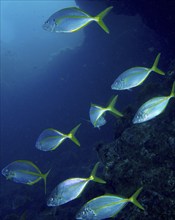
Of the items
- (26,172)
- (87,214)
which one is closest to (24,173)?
(26,172)

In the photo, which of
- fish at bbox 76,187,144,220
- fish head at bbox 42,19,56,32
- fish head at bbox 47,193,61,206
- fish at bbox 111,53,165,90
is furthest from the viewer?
fish at bbox 111,53,165,90

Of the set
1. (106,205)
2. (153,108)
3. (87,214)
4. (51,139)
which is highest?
(51,139)

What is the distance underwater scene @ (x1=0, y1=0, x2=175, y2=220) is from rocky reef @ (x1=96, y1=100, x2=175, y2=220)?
2cm

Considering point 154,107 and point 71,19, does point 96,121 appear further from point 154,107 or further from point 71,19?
point 71,19

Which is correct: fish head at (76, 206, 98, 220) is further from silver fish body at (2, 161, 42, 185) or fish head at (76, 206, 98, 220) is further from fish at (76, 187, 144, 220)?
silver fish body at (2, 161, 42, 185)

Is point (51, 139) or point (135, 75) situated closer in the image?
point (51, 139)

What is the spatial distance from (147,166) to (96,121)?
5.46 ft

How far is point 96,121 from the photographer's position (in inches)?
192

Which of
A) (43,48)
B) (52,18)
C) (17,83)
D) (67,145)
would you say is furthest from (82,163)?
(43,48)

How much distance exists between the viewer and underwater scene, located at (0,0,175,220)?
395 centimetres

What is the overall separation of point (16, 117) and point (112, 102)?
21.0m

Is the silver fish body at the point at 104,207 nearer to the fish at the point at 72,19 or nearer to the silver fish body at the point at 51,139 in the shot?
the silver fish body at the point at 51,139

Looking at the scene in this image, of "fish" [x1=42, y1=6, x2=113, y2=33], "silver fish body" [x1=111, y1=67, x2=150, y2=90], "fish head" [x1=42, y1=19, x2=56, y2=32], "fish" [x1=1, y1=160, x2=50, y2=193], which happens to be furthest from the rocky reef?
"fish head" [x1=42, y1=19, x2=56, y2=32]

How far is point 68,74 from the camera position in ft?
76.7
